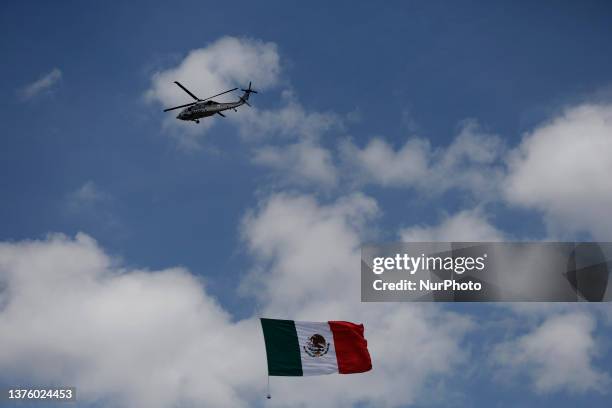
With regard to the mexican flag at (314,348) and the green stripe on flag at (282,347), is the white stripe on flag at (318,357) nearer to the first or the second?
the mexican flag at (314,348)

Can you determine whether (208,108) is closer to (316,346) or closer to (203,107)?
(203,107)

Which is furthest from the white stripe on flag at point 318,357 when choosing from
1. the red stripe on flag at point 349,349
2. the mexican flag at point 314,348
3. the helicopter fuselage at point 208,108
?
the helicopter fuselage at point 208,108

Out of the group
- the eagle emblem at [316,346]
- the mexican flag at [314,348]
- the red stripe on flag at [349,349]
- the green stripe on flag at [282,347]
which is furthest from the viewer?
the red stripe on flag at [349,349]

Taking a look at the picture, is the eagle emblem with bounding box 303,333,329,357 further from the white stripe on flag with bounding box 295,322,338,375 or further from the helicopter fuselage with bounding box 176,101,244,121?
the helicopter fuselage with bounding box 176,101,244,121

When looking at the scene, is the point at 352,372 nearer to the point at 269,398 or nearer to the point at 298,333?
the point at 298,333

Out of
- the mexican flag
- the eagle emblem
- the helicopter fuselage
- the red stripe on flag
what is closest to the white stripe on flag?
the mexican flag

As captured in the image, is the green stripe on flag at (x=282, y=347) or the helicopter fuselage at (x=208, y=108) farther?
the helicopter fuselage at (x=208, y=108)

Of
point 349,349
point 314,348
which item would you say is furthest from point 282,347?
point 349,349

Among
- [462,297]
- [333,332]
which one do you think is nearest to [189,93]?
[462,297]
